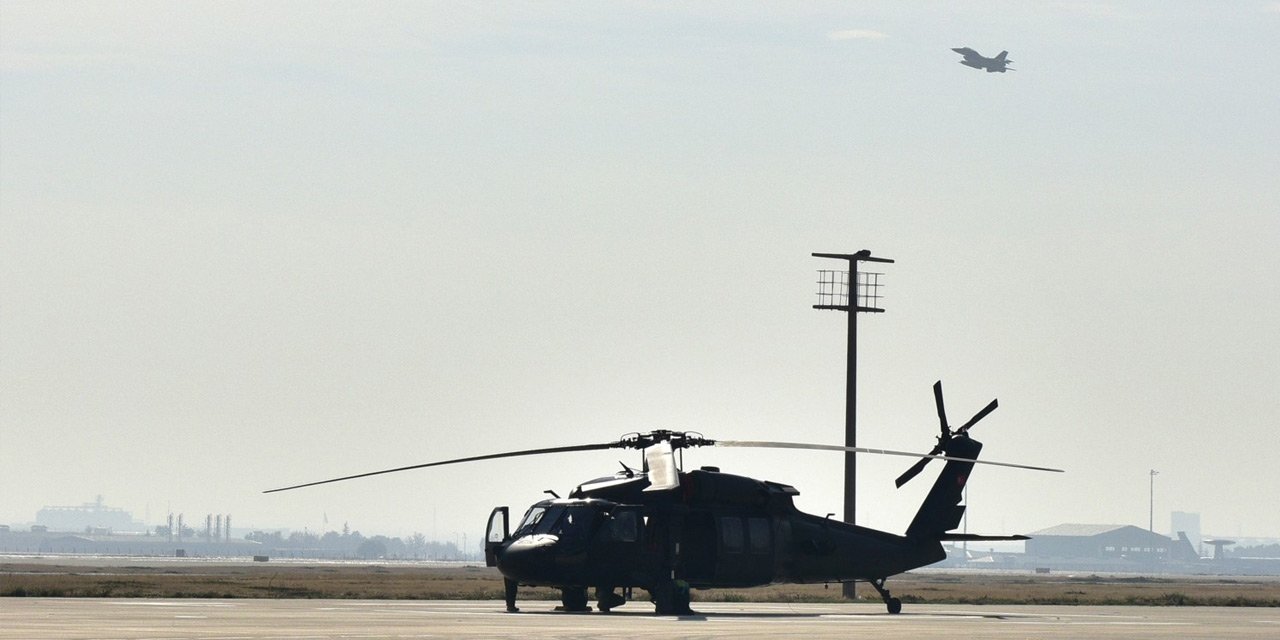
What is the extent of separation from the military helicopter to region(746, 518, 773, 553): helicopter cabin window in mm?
22

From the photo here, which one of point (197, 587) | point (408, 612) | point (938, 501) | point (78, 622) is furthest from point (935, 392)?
point (197, 587)

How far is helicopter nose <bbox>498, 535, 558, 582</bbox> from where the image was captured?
132ft

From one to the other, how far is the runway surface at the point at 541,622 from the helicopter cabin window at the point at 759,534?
A: 148 cm

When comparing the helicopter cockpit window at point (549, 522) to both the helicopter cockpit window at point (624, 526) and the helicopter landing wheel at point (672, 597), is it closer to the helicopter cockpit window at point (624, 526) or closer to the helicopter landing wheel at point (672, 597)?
Result: the helicopter cockpit window at point (624, 526)

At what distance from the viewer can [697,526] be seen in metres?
41.6

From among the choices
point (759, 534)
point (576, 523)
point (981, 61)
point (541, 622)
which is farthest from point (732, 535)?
point (981, 61)

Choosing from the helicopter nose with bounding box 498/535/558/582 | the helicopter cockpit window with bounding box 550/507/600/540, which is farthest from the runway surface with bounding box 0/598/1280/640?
the helicopter cockpit window with bounding box 550/507/600/540

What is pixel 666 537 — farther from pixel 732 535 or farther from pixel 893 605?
pixel 893 605

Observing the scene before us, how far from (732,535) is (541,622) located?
30.9 feet

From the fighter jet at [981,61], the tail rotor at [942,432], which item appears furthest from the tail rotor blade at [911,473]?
the fighter jet at [981,61]

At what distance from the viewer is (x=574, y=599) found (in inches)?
1640

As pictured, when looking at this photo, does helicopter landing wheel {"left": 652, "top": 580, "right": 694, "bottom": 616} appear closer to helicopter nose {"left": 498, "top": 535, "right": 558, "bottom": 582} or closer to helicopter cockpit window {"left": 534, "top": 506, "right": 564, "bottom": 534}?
helicopter nose {"left": 498, "top": 535, "right": 558, "bottom": 582}

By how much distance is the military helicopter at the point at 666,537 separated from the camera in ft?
132

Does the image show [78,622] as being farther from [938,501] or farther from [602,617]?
[938,501]
